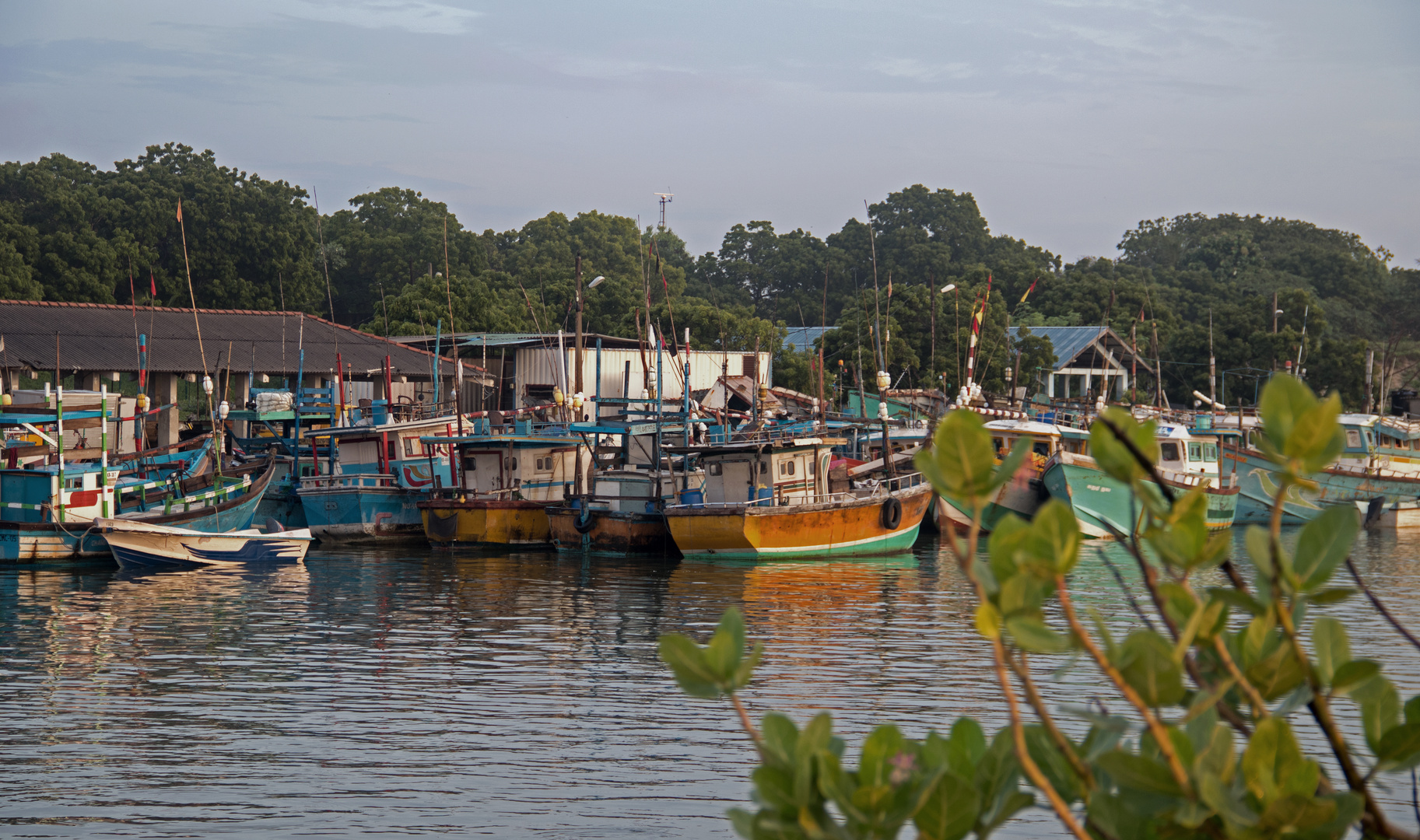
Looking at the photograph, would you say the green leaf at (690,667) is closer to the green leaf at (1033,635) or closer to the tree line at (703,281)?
the green leaf at (1033,635)

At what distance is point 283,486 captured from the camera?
96.2ft

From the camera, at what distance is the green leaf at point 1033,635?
8.77 feet

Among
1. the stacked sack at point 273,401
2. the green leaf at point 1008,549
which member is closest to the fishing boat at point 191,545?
Result: the stacked sack at point 273,401

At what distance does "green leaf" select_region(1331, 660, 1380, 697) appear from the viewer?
2.84 meters

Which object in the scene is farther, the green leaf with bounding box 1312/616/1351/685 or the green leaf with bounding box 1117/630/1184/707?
the green leaf with bounding box 1312/616/1351/685

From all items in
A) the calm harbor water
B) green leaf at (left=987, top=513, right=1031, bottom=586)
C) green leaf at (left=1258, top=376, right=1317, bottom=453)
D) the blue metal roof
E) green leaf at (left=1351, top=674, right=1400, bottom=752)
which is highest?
the blue metal roof

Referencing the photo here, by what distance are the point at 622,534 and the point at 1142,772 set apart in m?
22.1

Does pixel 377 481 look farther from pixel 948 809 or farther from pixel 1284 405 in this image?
pixel 1284 405

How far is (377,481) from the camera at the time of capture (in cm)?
2762

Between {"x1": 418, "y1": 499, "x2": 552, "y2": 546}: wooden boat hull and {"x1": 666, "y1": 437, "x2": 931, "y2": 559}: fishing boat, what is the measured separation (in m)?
3.78

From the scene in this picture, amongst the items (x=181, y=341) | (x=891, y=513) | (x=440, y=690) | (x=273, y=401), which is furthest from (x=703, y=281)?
(x=440, y=690)

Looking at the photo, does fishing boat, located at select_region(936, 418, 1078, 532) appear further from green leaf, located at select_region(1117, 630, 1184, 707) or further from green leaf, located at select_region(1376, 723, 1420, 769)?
green leaf, located at select_region(1117, 630, 1184, 707)

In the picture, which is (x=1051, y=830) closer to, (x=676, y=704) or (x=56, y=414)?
(x=676, y=704)

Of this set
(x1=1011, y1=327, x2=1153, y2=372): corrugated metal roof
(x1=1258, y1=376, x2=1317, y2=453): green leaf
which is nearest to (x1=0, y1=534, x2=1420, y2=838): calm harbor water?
(x1=1258, y1=376, x2=1317, y2=453): green leaf
